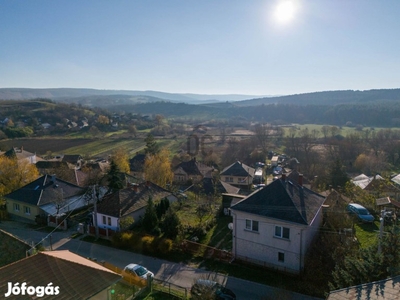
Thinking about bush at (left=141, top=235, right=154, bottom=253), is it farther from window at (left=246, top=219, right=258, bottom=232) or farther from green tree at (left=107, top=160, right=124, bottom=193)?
green tree at (left=107, top=160, right=124, bottom=193)

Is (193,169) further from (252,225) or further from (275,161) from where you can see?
(252,225)

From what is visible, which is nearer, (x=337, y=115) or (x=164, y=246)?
(x=164, y=246)

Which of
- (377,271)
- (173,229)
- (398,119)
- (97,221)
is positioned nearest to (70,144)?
(97,221)

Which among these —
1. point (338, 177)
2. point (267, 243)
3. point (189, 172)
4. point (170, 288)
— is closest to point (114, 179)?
point (170, 288)

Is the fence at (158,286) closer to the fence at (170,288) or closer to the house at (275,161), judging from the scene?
the fence at (170,288)

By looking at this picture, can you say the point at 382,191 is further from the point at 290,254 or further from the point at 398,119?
the point at 398,119

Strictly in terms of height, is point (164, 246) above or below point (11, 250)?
below
